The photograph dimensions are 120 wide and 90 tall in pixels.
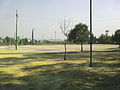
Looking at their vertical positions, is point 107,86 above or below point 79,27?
below

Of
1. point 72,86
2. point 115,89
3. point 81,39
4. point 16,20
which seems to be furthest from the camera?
point 16,20

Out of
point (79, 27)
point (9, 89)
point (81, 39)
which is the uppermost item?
point (79, 27)

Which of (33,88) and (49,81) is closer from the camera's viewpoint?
(33,88)

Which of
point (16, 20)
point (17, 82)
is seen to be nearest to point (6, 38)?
point (16, 20)

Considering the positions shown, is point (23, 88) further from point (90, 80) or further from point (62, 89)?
point (90, 80)

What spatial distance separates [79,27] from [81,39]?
209cm

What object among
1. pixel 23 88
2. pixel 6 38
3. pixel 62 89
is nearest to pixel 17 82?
pixel 23 88

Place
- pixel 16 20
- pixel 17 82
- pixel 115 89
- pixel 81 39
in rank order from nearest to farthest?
pixel 115 89 < pixel 17 82 < pixel 81 39 < pixel 16 20

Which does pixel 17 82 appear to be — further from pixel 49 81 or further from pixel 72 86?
pixel 72 86

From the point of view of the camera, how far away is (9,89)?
22.7ft

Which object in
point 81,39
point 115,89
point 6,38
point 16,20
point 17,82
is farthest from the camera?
point 6,38

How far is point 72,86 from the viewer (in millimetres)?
7172

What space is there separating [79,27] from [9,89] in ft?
74.0

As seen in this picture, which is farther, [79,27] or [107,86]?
[79,27]
